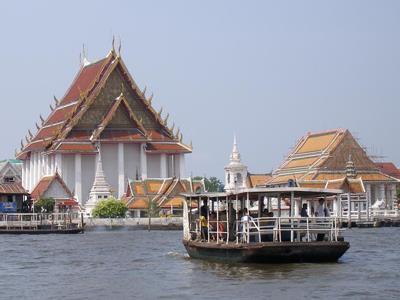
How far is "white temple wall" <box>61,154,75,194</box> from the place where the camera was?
9750 centimetres

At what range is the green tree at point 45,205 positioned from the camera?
84.5 meters

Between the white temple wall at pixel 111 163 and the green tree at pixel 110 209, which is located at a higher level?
the white temple wall at pixel 111 163

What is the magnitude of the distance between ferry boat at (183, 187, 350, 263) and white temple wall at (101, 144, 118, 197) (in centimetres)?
6467

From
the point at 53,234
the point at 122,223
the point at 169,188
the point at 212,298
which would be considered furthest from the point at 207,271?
the point at 169,188

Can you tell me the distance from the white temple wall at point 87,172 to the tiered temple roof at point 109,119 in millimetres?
1784

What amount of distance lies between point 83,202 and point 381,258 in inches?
2466

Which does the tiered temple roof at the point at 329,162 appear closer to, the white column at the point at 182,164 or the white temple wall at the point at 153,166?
the white column at the point at 182,164

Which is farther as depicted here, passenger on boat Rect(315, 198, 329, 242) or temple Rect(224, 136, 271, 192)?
temple Rect(224, 136, 271, 192)

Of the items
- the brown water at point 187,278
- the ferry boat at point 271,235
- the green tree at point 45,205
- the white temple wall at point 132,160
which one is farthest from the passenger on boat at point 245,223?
the white temple wall at point 132,160

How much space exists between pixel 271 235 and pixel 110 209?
54851 millimetres

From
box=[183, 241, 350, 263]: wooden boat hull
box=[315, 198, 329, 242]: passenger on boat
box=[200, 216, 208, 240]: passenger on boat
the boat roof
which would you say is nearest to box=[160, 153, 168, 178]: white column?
box=[200, 216, 208, 240]: passenger on boat

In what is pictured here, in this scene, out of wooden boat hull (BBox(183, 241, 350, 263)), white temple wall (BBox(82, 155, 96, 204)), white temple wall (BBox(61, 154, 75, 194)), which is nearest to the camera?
wooden boat hull (BBox(183, 241, 350, 263))

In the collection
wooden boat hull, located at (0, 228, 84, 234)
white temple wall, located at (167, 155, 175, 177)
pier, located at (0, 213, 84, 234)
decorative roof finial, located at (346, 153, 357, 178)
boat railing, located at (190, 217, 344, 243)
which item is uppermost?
white temple wall, located at (167, 155, 175, 177)

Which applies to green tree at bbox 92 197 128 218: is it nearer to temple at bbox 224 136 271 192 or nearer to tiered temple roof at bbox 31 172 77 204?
tiered temple roof at bbox 31 172 77 204
